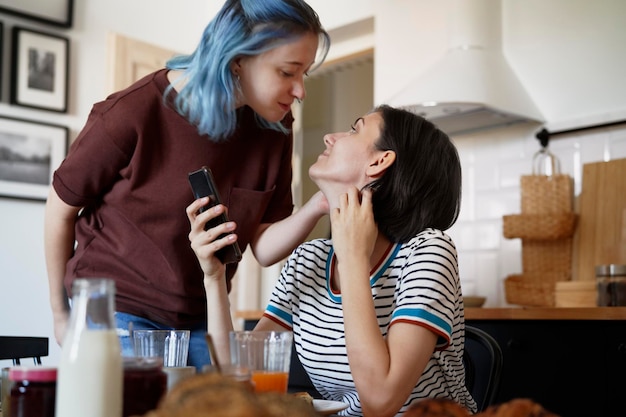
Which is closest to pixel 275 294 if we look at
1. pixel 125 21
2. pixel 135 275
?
pixel 135 275

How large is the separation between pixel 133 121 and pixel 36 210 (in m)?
2.05

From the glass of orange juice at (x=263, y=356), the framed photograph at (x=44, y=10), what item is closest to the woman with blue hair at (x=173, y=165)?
the glass of orange juice at (x=263, y=356)

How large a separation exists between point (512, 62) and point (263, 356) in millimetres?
2441

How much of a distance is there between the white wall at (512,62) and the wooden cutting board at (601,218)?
90 mm

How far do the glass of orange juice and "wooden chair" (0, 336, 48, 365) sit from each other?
0.92 meters

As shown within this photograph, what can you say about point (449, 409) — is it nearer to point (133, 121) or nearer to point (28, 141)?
point (133, 121)

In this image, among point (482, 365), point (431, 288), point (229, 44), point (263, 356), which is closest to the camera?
point (263, 356)

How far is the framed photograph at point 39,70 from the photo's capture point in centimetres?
336

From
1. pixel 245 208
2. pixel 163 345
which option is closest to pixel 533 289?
pixel 245 208

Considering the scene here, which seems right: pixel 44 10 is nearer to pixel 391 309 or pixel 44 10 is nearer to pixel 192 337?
pixel 192 337

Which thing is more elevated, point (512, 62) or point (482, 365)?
point (512, 62)

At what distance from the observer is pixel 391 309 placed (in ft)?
4.61

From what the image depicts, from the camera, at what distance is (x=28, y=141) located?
11.1 feet

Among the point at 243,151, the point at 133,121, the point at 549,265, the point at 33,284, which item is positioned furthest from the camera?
the point at 33,284
